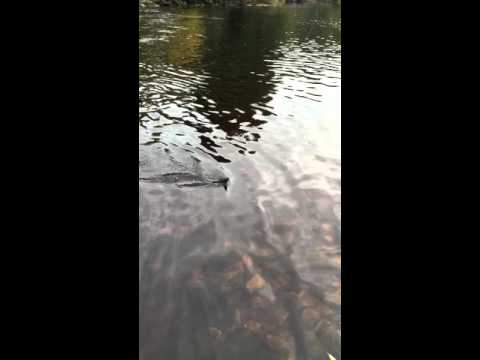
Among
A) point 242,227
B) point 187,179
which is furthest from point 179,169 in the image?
point 242,227

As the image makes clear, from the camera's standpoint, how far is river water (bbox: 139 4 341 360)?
5.38 metres

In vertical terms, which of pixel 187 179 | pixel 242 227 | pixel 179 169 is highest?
pixel 179 169

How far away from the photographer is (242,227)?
Answer: 26.1ft

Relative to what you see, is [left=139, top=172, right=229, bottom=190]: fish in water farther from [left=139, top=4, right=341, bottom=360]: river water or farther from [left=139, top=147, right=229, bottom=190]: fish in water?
[left=139, top=4, right=341, bottom=360]: river water

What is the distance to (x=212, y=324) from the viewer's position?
5500mm

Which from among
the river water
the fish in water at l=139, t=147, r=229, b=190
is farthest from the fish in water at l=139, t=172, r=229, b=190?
the river water

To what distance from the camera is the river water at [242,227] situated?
5383mm

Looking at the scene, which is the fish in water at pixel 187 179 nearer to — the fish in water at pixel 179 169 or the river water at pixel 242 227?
the fish in water at pixel 179 169

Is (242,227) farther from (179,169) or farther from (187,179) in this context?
(179,169)
